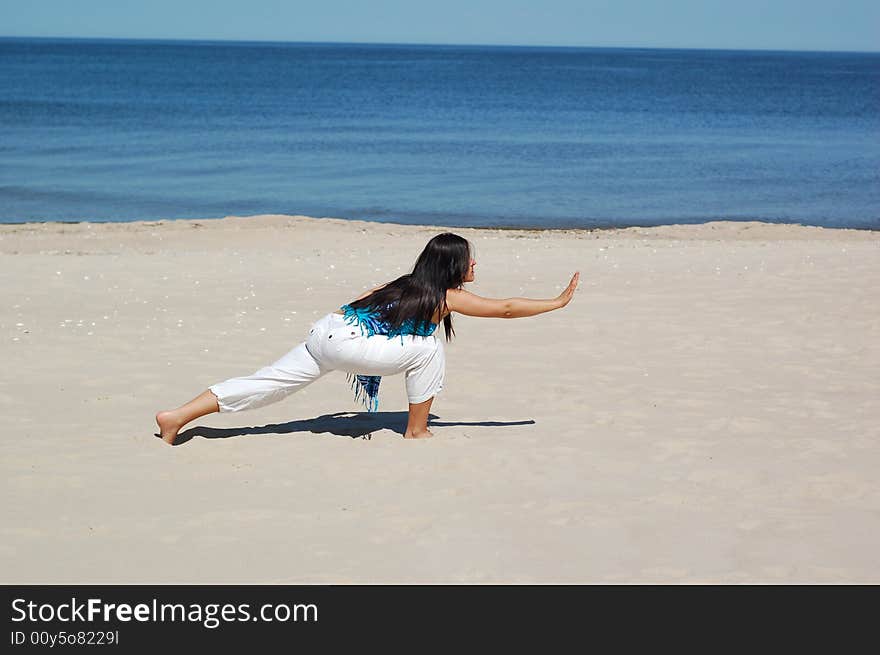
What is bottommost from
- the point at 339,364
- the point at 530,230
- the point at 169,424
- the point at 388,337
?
the point at 169,424

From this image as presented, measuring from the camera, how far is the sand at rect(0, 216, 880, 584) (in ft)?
15.1

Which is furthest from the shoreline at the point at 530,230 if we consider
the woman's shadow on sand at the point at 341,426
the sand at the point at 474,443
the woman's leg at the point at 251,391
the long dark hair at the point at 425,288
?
the long dark hair at the point at 425,288

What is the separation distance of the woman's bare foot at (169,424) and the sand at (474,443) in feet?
0.24

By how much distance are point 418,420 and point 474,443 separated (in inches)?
13.2

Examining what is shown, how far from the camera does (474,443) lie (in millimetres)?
6234

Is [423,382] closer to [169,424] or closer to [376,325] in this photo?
[376,325]

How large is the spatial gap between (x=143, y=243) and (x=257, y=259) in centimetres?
307

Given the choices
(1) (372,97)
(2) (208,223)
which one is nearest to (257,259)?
(2) (208,223)

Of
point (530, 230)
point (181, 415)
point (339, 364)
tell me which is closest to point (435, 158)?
point (530, 230)

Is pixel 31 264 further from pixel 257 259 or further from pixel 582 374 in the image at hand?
pixel 582 374

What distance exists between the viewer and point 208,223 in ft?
59.8

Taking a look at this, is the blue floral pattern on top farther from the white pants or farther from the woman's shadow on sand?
the woman's shadow on sand

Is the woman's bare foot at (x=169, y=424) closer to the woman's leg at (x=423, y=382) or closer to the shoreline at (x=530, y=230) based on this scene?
the woman's leg at (x=423, y=382)

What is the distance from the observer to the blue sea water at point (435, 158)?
893 inches
